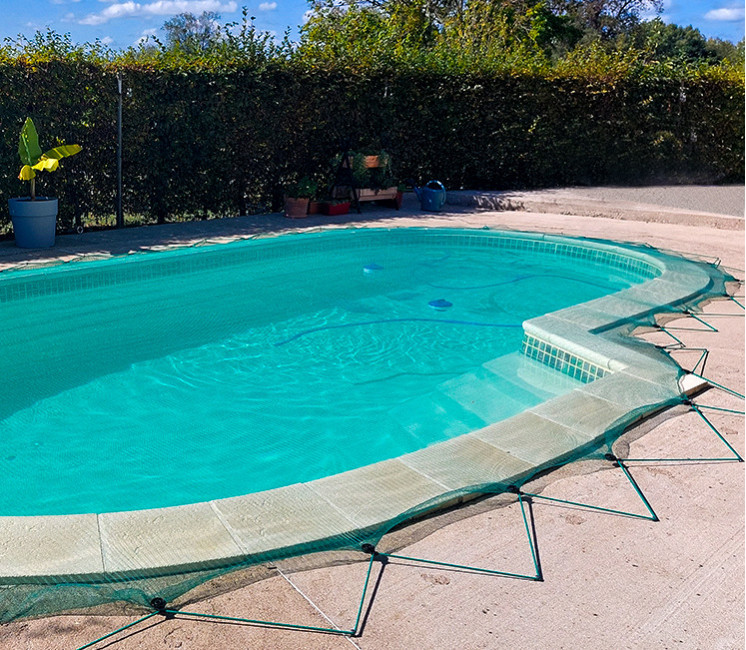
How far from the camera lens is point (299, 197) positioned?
33.3ft

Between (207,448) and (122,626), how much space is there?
7.13 feet

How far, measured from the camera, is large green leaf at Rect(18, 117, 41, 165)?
765 cm

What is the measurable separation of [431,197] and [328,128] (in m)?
1.84

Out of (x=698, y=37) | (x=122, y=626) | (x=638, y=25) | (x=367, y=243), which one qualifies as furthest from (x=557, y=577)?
(x=698, y=37)

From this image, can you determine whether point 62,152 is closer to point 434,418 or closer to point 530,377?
point 434,418

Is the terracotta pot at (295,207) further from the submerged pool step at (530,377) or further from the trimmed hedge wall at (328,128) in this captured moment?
the submerged pool step at (530,377)

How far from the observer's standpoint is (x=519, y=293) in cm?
779

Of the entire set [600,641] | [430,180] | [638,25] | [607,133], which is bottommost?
[600,641]

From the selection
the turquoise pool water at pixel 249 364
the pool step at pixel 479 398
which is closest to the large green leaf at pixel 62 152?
the turquoise pool water at pixel 249 364

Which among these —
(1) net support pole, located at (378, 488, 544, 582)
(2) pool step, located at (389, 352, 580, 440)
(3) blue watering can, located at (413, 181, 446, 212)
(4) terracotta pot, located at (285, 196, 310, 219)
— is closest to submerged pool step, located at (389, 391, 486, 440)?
(2) pool step, located at (389, 352, 580, 440)

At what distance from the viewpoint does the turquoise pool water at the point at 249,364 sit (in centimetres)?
413

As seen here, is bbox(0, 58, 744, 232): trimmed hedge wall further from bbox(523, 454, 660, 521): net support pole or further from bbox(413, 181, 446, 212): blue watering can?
bbox(523, 454, 660, 521): net support pole

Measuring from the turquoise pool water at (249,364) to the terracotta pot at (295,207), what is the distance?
1.46 metres

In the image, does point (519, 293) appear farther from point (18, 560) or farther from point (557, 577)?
point (18, 560)
